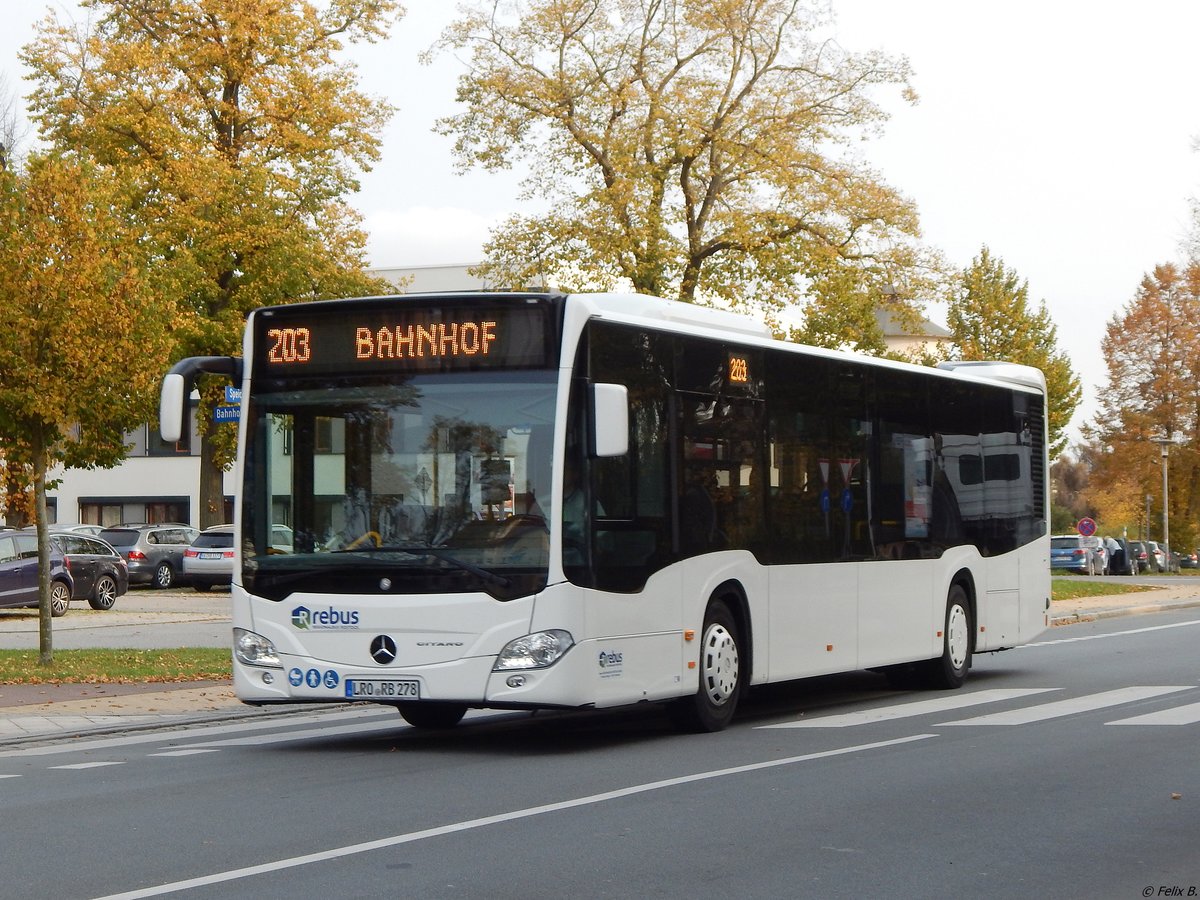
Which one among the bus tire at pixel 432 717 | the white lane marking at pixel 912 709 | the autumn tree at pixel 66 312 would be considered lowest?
the white lane marking at pixel 912 709

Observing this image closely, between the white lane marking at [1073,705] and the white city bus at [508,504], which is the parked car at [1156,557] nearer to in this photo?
the white lane marking at [1073,705]

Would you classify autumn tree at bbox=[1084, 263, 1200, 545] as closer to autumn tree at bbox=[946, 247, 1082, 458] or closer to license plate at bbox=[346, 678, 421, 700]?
autumn tree at bbox=[946, 247, 1082, 458]

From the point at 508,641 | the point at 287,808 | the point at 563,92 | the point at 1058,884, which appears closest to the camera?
the point at 1058,884

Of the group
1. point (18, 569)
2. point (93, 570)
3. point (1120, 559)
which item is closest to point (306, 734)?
point (18, 569)

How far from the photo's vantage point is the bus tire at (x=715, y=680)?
12914mm

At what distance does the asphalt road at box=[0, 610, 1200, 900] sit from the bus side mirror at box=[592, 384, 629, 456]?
194 cm

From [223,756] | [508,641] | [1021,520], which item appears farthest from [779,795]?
[1021,520]

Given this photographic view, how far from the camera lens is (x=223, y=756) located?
12211mm

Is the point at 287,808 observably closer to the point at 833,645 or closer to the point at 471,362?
the point at 471,362

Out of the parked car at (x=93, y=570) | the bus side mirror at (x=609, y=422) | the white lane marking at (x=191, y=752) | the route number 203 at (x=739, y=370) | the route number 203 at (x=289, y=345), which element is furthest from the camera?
the parked car at (x=93, y=570)

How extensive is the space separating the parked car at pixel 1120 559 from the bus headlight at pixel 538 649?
5580 centimetres

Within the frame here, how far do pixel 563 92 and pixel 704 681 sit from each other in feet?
90.3

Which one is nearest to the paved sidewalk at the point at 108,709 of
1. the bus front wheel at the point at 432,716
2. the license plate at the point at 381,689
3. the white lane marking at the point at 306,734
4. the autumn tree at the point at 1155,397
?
the white lane marking at the point at 306,734

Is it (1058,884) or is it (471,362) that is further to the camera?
(471,362)
